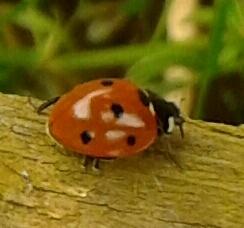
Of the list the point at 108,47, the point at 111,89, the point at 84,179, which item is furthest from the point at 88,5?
the point at 84,179

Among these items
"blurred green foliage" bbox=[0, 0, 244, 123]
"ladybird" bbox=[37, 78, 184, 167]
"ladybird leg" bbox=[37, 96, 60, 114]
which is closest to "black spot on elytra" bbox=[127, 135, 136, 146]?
"ladybird" bbox=[37, 78, 184, 167]

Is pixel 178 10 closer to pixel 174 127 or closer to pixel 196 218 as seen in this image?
pixel 174 127

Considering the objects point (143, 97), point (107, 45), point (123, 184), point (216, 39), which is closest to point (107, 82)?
point (143, 97)

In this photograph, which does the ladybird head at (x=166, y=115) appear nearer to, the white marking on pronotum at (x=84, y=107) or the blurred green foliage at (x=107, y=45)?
the white marking on pronotum at (x=84, y=107)

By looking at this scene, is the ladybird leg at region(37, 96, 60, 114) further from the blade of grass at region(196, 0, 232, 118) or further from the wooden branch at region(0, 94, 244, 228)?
the blade of grass at region(196, 0, 232, 118)

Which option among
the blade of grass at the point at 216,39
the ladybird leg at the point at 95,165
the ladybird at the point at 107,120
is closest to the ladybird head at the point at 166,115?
the ladybird at the point at 107,120

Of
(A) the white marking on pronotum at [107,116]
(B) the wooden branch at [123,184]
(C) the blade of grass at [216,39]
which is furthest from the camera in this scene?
(C) the blade of grass at [216,39]
